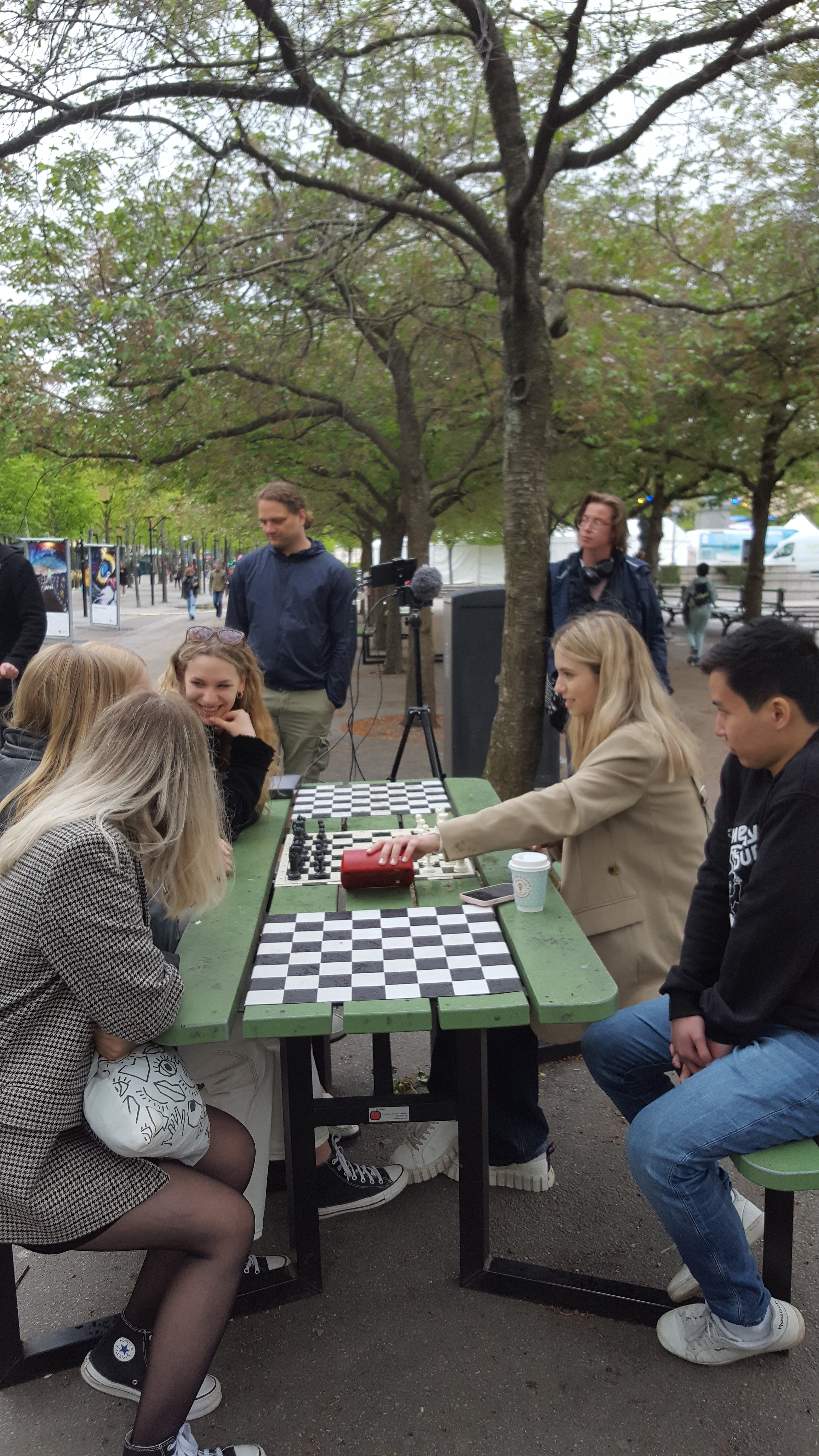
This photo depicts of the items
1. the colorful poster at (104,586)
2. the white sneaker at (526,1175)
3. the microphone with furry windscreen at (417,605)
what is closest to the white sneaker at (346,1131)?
the white sneaker at (526,1175)

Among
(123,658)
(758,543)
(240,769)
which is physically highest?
(758,543)

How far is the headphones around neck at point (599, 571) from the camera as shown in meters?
4.98

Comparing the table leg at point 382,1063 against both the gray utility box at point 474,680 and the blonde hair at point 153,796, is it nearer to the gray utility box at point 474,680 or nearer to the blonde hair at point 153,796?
the blonde hair at point 153,796

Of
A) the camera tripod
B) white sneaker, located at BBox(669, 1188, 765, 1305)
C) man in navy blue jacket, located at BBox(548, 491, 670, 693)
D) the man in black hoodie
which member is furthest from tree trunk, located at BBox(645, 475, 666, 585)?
the man in black hoodie

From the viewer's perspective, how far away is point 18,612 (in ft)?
19.7

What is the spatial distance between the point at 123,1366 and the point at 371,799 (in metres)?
2.02

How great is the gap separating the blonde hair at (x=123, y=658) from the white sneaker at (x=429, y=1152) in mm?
1530

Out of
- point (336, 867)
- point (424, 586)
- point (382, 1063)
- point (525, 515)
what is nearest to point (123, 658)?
point (336, 867)

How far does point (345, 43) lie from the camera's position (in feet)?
16.7

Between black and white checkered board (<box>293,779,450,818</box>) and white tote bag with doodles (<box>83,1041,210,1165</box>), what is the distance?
1.53 meters

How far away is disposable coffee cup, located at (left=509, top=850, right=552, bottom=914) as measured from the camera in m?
2.58

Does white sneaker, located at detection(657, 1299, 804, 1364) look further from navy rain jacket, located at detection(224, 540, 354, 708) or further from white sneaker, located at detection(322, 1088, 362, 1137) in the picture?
navy rain jacket, located at detection(224, 540, 354, 708)

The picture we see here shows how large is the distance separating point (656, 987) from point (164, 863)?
4.65 ft

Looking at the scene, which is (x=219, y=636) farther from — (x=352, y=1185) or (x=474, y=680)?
(x=474, y=680)
